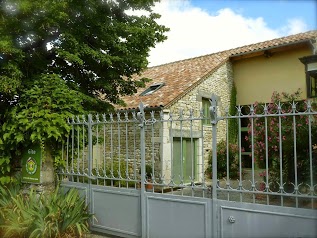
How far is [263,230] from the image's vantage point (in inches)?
155

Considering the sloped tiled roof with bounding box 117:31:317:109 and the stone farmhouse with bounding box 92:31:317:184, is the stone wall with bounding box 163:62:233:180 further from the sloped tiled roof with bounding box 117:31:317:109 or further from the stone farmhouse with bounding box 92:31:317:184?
the sloped tiled roof with bounding box 117:31:317:109

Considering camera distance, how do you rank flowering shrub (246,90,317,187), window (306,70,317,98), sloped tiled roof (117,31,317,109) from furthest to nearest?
window (306,70,317,98), sloped tiled roof (117,31,317,109), flowering shrub (246,90,317,187)

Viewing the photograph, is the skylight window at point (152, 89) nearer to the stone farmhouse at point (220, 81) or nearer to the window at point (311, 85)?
the stone farmhouse at point (220, 81)

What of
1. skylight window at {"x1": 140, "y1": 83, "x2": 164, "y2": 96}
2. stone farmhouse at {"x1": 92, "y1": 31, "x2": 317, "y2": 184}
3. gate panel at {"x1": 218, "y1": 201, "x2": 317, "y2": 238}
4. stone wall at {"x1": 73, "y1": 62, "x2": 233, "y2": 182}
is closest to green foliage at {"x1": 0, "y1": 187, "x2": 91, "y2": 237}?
gate panel at {"x1": 218, "y1": 201, "x2": 317, "y2": 238}

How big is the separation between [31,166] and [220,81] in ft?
36.3

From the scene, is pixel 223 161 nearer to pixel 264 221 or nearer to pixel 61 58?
pixel 61 58

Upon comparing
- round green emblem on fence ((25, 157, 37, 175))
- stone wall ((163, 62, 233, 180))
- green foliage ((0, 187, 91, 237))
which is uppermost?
stone wall ((163, 62, 233, 180))

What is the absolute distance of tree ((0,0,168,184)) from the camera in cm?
607

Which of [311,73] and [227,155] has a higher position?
[311,73]

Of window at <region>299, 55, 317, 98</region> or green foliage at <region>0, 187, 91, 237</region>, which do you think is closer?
green foliage at <region>0, 187, 91, 237</region>

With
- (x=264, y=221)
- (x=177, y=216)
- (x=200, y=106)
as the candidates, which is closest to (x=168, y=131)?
(x=200, y=106)

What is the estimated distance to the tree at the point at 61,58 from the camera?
6074 millimetres

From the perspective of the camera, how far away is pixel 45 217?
16.3 feet

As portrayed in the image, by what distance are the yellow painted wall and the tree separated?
8802mm
